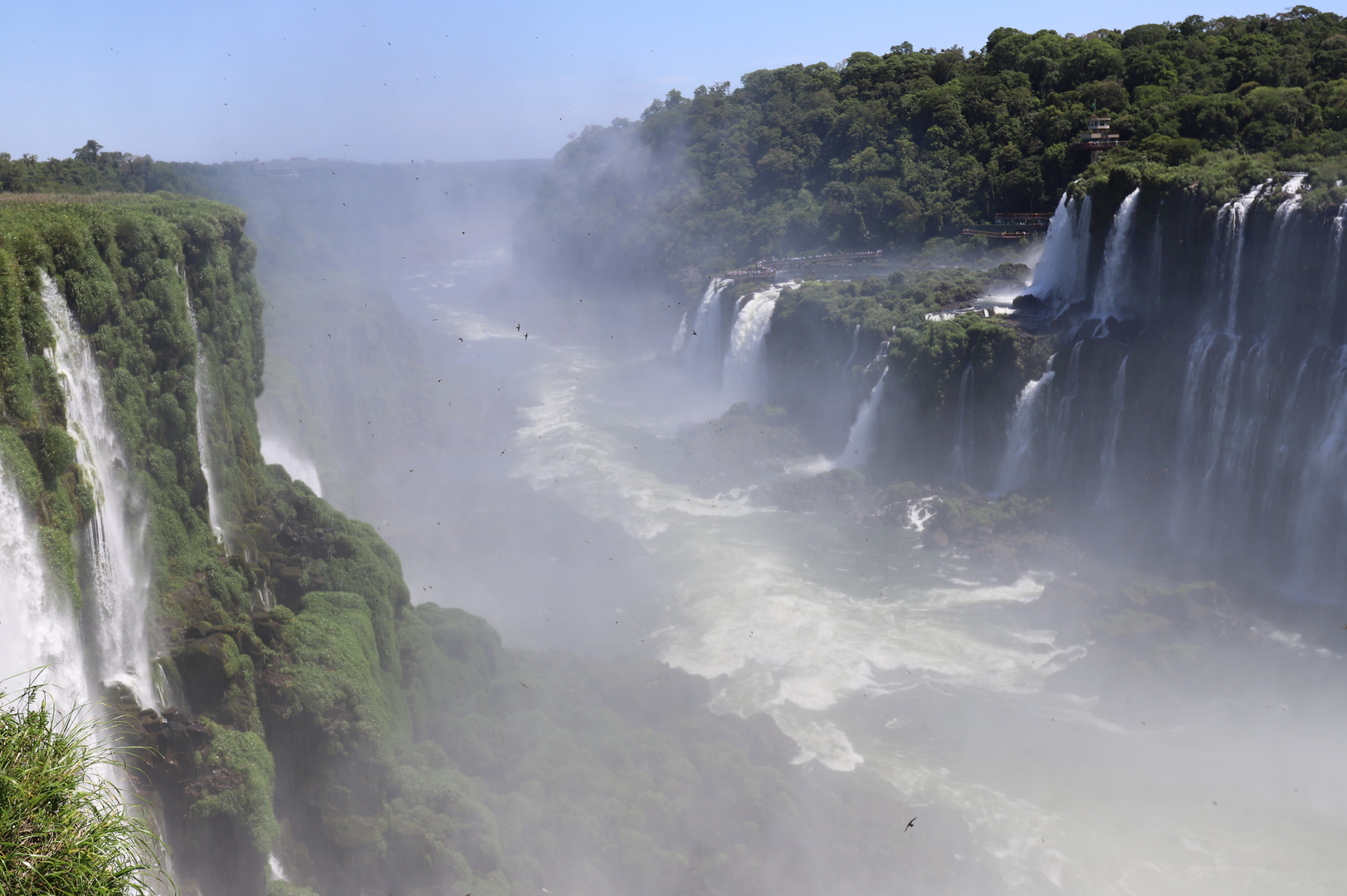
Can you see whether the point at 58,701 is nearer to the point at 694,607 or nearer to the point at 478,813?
the point at 478,813

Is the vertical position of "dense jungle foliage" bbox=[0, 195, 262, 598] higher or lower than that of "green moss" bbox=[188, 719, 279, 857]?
higher

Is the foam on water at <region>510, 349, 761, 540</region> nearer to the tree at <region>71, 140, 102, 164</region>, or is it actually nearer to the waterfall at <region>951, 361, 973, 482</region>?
the waterfall at <region>951, 361, 973, 482</region>

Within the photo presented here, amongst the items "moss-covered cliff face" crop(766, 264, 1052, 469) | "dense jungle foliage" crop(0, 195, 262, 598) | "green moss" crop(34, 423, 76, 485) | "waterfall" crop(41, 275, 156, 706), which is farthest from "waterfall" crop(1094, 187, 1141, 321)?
"green moss" crop(34, 423, 76, 485)

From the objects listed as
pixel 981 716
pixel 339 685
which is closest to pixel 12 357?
pixel 339 685

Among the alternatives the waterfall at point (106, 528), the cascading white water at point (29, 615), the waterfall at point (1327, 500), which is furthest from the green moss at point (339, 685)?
the waterfall at point (1327, 500)

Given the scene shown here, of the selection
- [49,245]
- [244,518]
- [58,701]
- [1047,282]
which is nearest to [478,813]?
[58,701]

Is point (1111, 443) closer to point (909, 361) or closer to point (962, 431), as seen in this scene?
point (962, 431)
